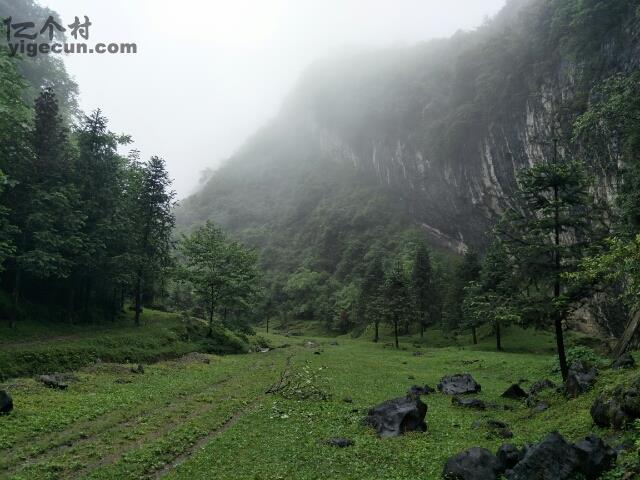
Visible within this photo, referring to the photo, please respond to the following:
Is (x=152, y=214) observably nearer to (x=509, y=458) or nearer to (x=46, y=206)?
(x=46, y=206)

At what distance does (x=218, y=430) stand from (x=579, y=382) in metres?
17.1

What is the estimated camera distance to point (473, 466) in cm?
1208

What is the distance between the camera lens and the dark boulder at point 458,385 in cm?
2780

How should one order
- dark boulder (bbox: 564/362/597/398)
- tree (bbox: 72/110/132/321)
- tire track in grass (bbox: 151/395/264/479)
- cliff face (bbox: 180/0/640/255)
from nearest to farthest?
tire track in grass (bbox: 151/395/264/479)
dark boulder (bbox: 564/362/597/398)
tree (bbox: 72/110/132/321)
cliff face (bbox: 180/0/640/255)

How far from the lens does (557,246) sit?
2278 centimetres

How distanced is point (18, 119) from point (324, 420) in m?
33.7

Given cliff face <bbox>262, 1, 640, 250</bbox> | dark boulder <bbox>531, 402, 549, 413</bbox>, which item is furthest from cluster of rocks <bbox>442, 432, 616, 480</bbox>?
cliff face <bbox>262, 1, 640, 250</bbox>

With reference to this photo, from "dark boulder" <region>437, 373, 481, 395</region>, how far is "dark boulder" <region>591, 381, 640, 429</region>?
41.7 ft

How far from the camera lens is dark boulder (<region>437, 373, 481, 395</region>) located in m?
27.8

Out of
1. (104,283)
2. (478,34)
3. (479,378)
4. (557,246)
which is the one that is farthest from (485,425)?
(478,34)

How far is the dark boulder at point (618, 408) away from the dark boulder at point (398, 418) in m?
6.53

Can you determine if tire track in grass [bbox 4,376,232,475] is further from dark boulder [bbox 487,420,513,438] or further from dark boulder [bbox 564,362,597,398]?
dark boulder [bbox 564,362,597,398]

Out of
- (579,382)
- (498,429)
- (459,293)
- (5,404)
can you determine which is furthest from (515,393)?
(459,293)

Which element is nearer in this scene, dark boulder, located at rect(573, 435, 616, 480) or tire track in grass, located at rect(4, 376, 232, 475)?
dark boulder, located at rect(573, 435, 616, 480)
